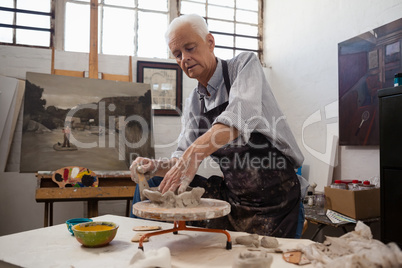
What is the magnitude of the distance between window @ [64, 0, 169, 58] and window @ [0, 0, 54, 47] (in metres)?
0.24

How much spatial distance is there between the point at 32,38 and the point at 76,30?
540mm

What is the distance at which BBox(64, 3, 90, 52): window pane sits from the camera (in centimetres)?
413

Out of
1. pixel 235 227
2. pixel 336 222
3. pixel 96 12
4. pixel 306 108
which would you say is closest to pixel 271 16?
pixel 306 108

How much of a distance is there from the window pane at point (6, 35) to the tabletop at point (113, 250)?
3.34m

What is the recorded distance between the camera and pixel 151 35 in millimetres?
4516

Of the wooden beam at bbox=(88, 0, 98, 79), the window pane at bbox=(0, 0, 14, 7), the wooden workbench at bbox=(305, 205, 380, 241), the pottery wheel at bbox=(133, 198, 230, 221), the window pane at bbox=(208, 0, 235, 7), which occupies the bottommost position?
the wooden workbench at bbox=(305, 205, 380, 241)

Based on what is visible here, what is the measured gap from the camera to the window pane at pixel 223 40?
4824 mm

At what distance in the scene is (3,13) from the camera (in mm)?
3863

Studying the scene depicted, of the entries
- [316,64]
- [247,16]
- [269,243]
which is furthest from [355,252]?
[247,16]

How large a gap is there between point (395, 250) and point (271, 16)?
4.62m

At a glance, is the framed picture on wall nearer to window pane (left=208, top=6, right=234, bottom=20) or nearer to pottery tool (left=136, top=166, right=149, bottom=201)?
window pane (left=208, top=6, right=234, bottom=20)

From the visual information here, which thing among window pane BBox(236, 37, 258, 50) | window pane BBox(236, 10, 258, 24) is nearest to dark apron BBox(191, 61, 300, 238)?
window pane BBox(236, 37, 258, 50)

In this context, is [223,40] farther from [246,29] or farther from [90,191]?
[90,191]

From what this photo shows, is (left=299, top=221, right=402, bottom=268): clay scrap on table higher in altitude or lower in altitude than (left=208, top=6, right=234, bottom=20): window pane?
lower
